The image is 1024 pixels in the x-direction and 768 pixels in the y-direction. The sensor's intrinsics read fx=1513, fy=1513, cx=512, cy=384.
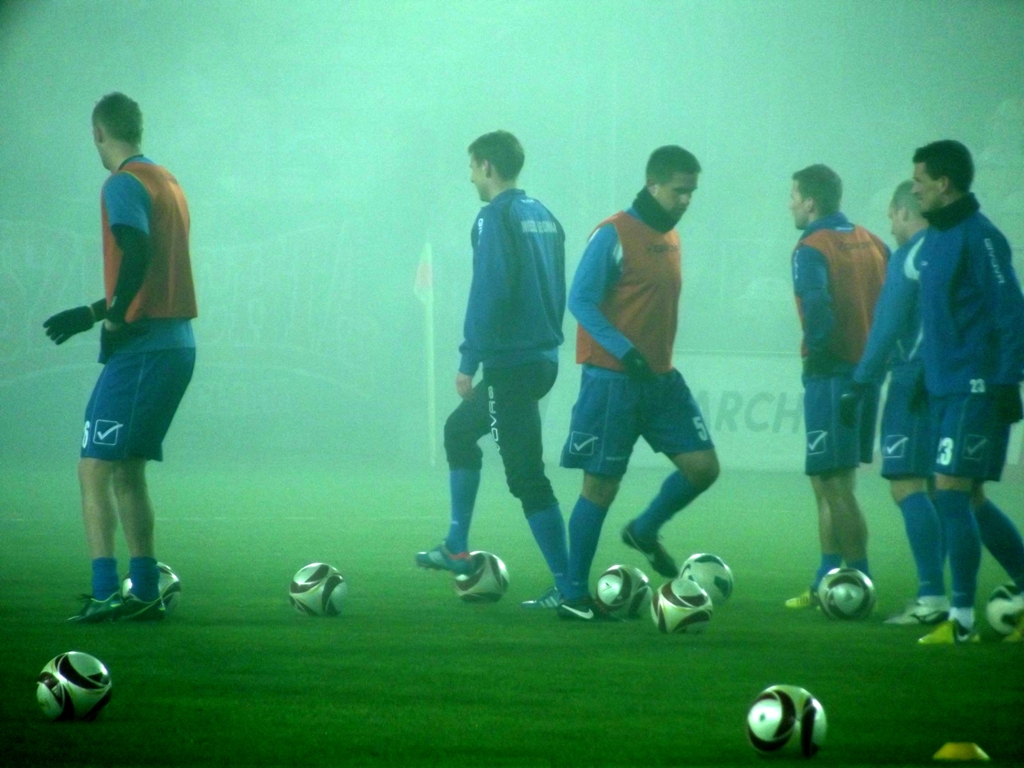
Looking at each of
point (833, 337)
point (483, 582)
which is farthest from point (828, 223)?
point (483, 582)

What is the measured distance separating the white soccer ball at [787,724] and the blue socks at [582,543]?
6.88 ft

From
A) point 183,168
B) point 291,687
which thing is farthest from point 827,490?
point 183,168

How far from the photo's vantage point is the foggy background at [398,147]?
20266mm

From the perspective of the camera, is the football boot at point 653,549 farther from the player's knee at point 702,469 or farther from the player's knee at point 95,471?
the player's knee at point 95,471

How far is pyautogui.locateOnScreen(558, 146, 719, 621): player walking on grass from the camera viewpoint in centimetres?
569

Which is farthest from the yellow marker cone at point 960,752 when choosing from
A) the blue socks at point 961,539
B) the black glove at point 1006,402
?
the black glove at point 1006,402

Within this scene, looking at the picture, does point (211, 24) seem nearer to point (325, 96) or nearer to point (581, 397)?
point (325, 96)

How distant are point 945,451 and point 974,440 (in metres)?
0.10

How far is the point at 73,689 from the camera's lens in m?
3.87

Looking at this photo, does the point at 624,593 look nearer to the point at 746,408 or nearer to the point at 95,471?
the point at 95,471

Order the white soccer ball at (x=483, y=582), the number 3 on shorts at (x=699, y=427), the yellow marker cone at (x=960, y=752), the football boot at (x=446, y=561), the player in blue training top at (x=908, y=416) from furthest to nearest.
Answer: the football boot at (x=446, y=561) < the white soccer ball at (x=483, y=582) < the number 3 on shorts at (x=699, y=427) < the player in blue training top at (x=908, y=416) < the yellow marker cone at (x=960, y=752)

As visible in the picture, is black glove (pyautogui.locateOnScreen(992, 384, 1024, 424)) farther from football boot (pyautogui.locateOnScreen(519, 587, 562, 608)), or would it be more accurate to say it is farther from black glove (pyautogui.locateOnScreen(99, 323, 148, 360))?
black glove (pyautogui.locateOnScreen(99, 323, 148, 360))

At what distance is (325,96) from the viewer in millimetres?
21781

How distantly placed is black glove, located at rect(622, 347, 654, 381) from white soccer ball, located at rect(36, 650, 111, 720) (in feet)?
7.61
